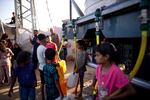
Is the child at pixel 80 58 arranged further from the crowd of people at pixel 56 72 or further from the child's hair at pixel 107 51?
the child's hair at pixel 107 51

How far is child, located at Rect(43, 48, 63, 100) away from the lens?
3.71m

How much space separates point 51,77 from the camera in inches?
148

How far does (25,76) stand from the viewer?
12.6ft

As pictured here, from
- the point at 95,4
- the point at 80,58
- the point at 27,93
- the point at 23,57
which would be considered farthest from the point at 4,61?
the point at 95,4

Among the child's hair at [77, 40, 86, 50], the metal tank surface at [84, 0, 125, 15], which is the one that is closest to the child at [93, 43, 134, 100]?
the metal tank surface at [84, 0, 125, 15]

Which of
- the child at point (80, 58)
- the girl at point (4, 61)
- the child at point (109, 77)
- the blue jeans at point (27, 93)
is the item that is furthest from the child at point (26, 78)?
the girl at point (4, 61)

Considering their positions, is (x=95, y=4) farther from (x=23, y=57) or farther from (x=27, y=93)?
(x=27, y=93)

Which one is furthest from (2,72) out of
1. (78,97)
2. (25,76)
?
(25,76)

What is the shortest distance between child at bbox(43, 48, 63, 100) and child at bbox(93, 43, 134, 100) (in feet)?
4.48

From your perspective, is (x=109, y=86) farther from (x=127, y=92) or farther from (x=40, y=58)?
(x=40, y=58)

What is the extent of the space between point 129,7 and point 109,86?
832 mm

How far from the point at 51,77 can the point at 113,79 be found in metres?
1.70

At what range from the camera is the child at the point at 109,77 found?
2137 mm

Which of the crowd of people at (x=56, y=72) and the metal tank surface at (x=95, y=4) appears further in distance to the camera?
the metal tank surface at (x=95, y=4)
